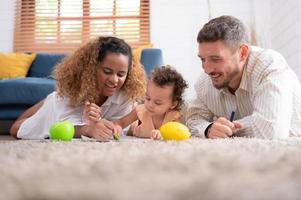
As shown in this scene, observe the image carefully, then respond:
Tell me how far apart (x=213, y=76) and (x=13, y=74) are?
211 cm

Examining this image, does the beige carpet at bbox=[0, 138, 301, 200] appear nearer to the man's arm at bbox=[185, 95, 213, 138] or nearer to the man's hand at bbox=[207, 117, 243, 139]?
the man's hand at bbox=[207, 117, 243, 139]

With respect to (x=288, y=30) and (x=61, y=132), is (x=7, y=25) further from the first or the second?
(x=61, y=132)

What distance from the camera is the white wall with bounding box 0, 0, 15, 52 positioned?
386 centimetres

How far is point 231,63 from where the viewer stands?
4.42ft

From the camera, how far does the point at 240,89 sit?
1.39 metres

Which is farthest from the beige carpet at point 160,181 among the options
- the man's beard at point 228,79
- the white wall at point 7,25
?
the white wall at point 7,25

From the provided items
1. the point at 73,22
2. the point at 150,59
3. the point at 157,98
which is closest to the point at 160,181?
the point at 157,98

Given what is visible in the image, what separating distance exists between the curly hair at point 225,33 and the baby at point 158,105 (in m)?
0.36

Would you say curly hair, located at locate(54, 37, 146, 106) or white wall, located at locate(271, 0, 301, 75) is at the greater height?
white wall, located at locate(271, 0, 301, 75)

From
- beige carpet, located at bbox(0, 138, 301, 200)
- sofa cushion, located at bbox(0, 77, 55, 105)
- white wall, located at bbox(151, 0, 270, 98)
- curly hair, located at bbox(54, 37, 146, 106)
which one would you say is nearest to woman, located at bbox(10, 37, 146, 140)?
curly hair, located at bbox(54, 37, 146, 106)

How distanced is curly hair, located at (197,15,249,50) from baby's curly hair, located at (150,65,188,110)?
35 centimetres

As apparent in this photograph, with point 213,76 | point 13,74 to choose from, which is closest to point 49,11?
point 13,74

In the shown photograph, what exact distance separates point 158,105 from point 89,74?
325mm

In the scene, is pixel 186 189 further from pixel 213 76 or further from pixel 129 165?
pixel 213 76
